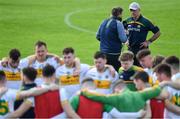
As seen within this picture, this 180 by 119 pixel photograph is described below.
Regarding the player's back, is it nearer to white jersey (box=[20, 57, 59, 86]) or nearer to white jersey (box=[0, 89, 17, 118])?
white jersey (box=[0, 89, 17, 118])

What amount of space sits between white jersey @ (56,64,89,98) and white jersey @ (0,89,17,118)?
1738 mm

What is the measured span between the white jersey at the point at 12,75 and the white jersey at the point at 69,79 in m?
0.86

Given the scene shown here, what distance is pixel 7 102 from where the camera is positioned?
905 cm

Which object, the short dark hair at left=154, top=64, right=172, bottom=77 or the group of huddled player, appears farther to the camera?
the short dark hair at left=154, top=64, right=172, bottom=77

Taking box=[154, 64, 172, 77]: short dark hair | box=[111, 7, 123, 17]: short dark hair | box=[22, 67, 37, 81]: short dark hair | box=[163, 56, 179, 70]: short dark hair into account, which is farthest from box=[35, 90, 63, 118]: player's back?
box=[111, 7, 123, 17]: short dark hair

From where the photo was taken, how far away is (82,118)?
8531mm

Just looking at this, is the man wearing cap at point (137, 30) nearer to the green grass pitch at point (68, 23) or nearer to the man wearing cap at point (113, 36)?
the man wearing cap at point (113, 36)

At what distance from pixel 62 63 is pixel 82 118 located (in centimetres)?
280

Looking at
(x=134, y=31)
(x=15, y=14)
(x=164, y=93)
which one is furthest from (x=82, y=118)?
(x=15, y=14)

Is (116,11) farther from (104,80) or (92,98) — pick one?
(92,98)

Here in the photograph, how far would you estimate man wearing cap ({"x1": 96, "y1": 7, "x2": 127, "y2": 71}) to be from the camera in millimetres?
13469

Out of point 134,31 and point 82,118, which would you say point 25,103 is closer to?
point 82,118

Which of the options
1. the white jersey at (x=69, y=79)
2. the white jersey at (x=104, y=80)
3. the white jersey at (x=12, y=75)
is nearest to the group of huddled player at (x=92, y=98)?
the white jersey at (x=104, y=80)

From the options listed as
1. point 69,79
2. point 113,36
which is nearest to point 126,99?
point 69,79
